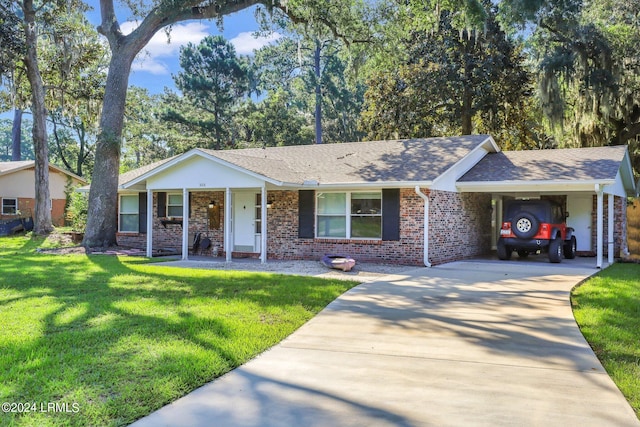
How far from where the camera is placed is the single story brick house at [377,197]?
13.1m

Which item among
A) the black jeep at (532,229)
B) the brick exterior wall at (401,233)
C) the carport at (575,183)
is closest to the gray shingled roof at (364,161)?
the brick exterior wall at (401,233)

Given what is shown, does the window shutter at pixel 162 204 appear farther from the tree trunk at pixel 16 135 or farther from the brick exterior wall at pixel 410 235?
the tree trunk at pixel 16 135

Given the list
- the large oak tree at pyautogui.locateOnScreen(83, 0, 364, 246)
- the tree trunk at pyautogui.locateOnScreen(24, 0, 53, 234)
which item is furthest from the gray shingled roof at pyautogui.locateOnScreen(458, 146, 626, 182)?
the tree trunk at pyautogui.locateOnScreen(24, 0, 53, 234)

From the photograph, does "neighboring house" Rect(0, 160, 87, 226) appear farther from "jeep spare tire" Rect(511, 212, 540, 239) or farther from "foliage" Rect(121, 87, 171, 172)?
"jeep spare tire" Rect(511, 212, 540, 239)

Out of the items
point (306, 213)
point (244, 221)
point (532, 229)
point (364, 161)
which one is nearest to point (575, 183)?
point (532, 229)

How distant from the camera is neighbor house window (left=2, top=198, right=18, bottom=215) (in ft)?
94.5

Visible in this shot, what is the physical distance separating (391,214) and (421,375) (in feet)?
28.9

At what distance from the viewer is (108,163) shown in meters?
17.0

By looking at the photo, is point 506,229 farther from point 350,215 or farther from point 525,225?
point 350,215

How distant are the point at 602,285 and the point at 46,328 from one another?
9118 millimetres

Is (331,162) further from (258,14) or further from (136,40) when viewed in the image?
(136,40)

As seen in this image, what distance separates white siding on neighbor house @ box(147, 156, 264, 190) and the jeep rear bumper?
6.80 meters

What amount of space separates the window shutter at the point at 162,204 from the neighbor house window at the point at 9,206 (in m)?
16.5

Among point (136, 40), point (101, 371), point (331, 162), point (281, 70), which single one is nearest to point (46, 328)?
point (101, 371)
